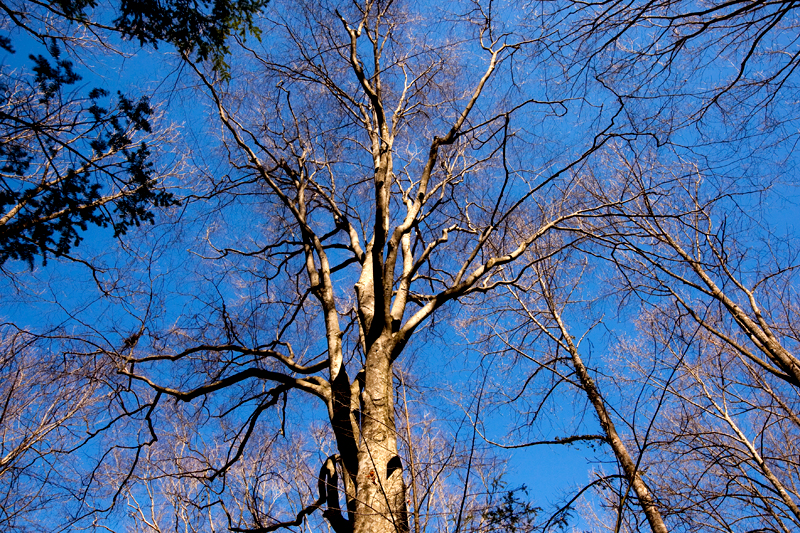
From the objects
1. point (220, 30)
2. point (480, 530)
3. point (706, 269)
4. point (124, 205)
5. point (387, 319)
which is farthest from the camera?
point (706, 269)

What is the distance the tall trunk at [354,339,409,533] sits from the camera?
2668 mm

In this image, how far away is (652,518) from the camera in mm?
4859

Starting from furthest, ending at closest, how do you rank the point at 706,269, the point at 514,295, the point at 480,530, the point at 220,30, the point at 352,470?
the point at 514,295 < the point at 706,269 < the point at 220,30 < the point at 352,470 < the point at 480,530

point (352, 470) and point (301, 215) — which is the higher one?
point (301, 215)

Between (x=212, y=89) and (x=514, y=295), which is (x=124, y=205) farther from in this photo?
(x=514, y=295)

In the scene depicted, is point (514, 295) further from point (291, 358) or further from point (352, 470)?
point (352, 470)

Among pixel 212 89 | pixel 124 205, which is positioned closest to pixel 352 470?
pixel 124 205

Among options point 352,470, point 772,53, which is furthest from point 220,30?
point 772,53

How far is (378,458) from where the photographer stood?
291 centimetres

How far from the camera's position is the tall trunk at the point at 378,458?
2.67 meters

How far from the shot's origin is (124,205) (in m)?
4.07

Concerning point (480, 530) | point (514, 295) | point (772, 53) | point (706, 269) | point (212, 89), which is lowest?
point (480, 530)

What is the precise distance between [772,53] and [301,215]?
375cm

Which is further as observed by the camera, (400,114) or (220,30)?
(400,114)
